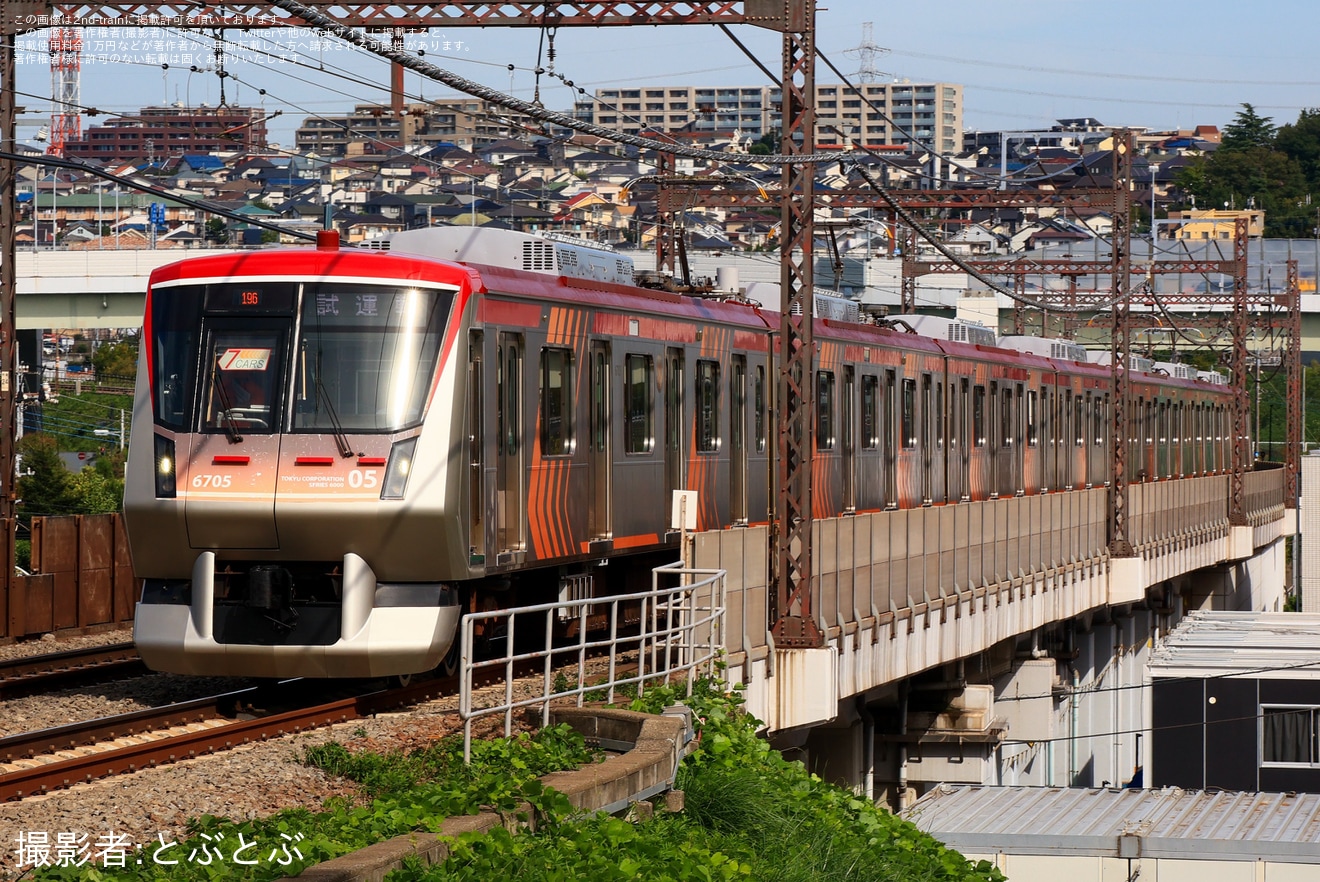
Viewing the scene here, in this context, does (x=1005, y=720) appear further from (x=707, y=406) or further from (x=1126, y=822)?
(x=707, y=406)

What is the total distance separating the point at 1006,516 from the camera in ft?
82.3

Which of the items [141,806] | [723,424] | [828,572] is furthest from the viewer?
[723,424]

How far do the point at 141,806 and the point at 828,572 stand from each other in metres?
9.28

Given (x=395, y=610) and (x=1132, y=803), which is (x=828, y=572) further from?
(x=1132, y=803)

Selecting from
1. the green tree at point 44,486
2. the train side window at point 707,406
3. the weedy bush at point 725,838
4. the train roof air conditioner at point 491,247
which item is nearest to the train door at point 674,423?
the train side window at point 707,406

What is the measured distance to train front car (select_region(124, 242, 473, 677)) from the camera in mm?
13547

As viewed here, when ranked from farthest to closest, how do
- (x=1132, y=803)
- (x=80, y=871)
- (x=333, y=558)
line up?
(x=1132, y=803) → (x=333, y=558) → (x=80, y=871)

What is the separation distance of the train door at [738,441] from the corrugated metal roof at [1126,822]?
4.38 meters

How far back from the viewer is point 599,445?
16.8 metres

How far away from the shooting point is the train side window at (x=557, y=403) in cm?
1566

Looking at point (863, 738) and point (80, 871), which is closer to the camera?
point (80, 871)

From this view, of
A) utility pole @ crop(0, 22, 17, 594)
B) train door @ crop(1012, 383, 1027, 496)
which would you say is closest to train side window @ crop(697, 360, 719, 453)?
utility pole @ crop(0, 22, 17, 594)

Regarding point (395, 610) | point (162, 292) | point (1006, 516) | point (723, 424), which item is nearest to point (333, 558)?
point (395, 610)

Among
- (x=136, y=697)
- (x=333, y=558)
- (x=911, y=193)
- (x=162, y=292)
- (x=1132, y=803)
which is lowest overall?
(x=1132, y=803)
